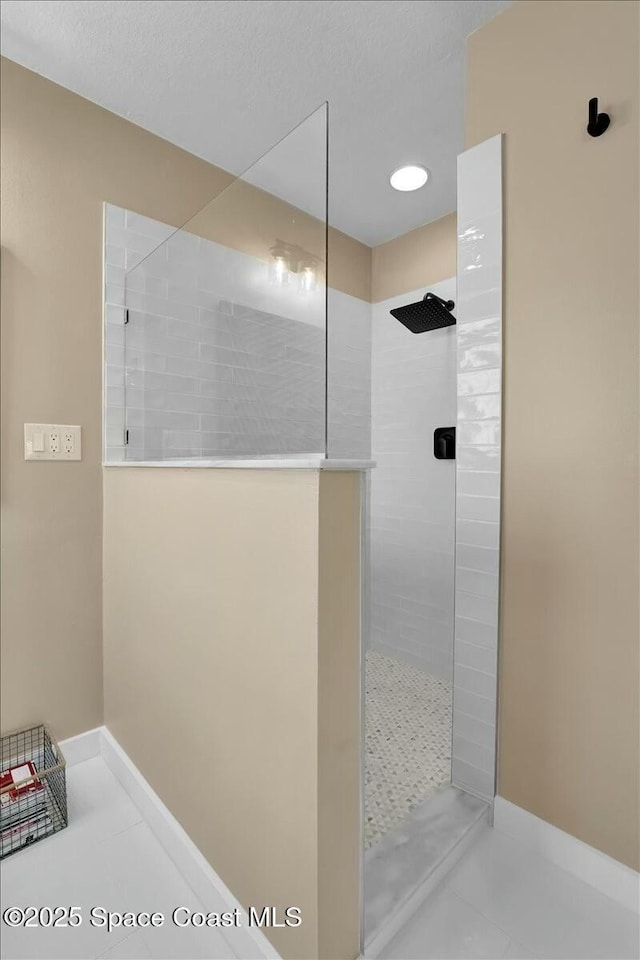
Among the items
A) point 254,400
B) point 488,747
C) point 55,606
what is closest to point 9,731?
point 55,606

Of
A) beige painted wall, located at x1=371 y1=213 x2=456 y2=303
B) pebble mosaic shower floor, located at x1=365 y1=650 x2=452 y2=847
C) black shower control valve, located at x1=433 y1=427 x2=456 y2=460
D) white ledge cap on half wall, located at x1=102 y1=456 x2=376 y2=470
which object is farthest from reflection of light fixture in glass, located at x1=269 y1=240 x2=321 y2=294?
beige painted wall, located at x1=371 y1=213 x2=456 y2=303

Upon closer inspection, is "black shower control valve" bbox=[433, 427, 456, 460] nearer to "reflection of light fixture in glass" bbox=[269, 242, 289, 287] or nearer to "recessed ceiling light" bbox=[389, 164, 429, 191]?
"recessed ceiling light" bbox=[389, 164, 429, 191]

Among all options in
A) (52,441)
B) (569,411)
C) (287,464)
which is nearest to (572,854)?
(569,411)

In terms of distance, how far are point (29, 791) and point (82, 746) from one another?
0.99 ft

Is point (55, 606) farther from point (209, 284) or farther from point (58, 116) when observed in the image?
point (58, 116)

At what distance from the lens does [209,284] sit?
124cm

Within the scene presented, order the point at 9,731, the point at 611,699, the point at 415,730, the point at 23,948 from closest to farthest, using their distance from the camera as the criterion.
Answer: the point at 23,948, the point at 611,699, the point at 9,731, the point at 415,730

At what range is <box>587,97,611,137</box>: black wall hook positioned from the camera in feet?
3.56

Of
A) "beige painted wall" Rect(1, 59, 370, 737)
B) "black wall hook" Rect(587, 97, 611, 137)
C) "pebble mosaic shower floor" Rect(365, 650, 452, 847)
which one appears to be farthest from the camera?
"beige painted wall" Rect(1, 59, 370, 737)

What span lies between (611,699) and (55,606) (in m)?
1.71

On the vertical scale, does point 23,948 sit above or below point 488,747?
below

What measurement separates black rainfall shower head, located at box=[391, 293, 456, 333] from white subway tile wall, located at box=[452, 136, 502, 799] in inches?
28.3

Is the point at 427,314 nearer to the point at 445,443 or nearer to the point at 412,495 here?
the point at 445,443

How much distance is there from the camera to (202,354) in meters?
1.25
